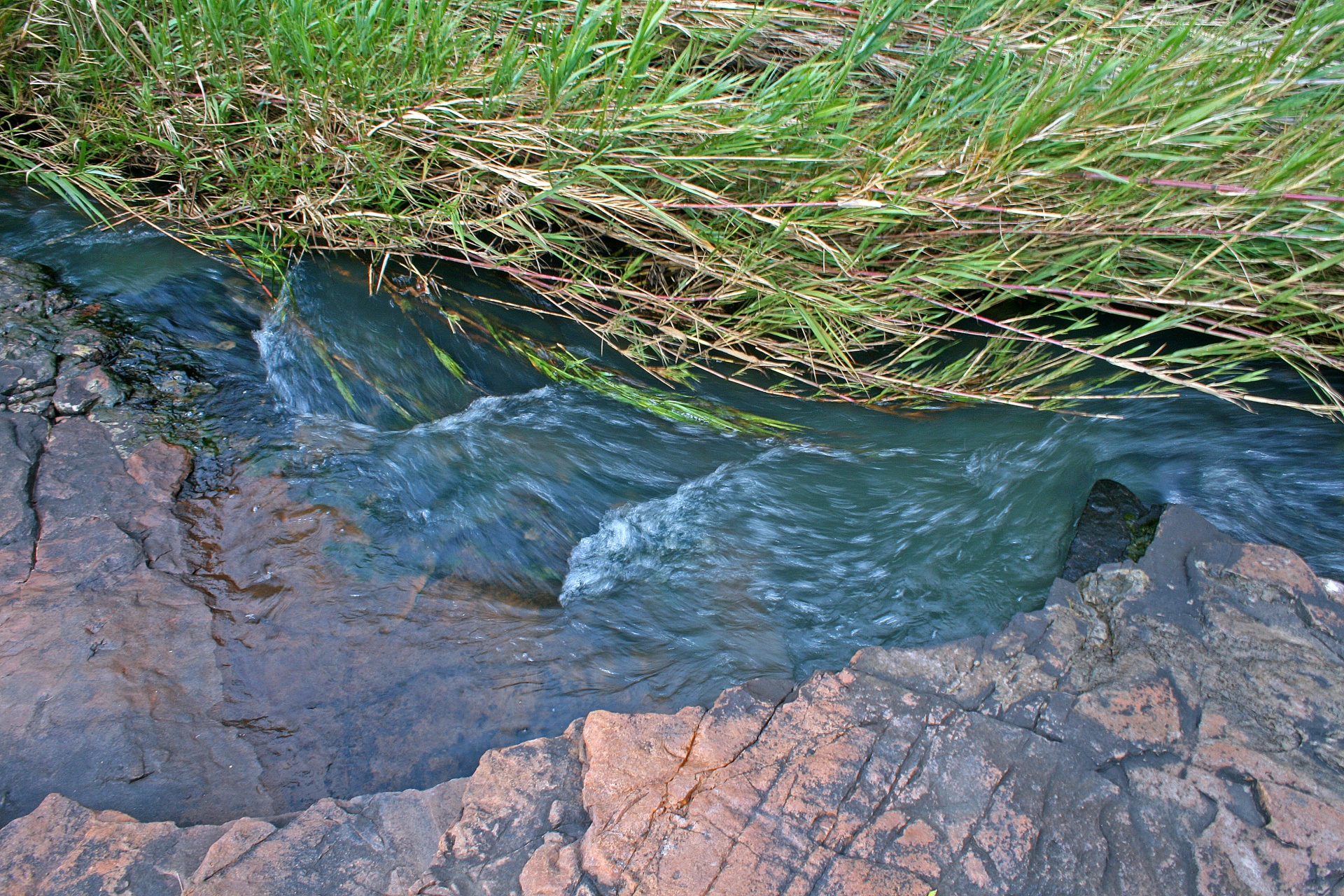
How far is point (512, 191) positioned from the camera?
2564 millimetres

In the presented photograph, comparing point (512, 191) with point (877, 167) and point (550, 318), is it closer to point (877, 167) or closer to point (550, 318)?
point (550, 318)

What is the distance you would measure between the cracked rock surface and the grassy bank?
92 cm

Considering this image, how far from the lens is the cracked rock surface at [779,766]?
1.35 metres

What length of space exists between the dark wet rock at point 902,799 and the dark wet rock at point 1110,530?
0.25 metres

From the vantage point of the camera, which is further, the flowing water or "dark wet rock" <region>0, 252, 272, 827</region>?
the flowing water

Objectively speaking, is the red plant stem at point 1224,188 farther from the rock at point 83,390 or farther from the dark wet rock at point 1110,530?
the rock at point 83,390

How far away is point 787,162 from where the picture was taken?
2.41 metres

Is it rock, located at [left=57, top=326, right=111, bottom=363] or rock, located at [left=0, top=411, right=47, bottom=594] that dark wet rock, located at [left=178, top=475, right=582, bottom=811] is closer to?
rock, located at [left=0, top=411, right=47, bottom=594]

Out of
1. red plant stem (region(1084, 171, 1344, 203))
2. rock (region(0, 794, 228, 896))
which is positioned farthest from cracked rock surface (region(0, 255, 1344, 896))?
red plant stem (region(1084, 171, 1344, 203))

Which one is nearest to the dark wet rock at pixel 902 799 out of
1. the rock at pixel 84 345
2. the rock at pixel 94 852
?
the rock at pixel 94 852

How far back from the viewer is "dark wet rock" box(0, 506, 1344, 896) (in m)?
1.35

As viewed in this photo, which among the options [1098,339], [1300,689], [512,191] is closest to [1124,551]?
[1300,689]

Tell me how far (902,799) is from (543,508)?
1.30 meters

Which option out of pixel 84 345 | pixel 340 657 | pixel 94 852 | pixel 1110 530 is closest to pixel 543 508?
pixel 340 657
